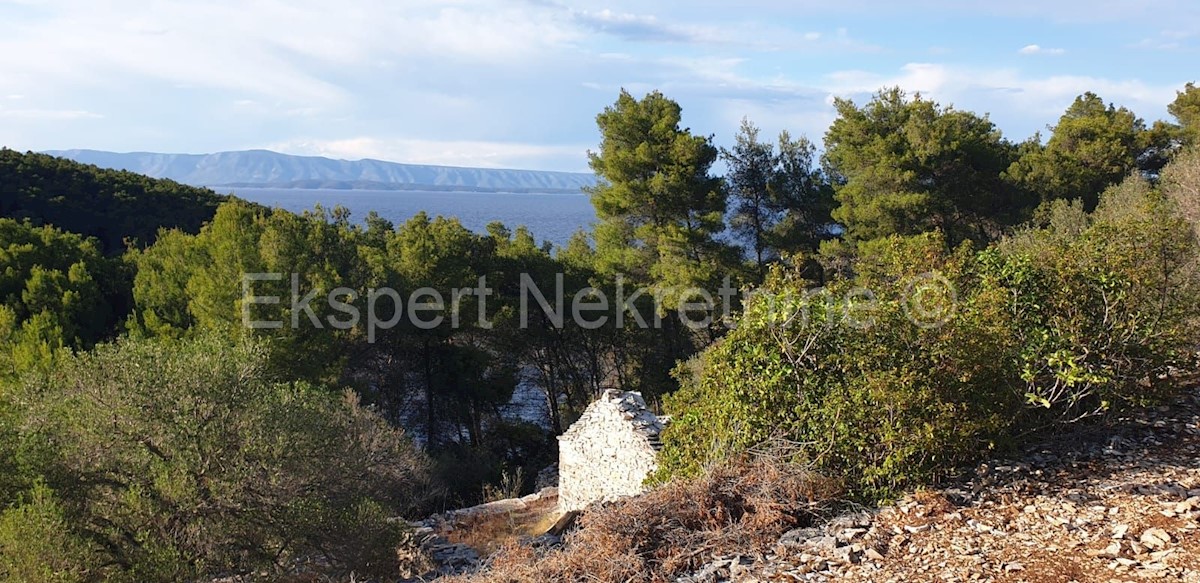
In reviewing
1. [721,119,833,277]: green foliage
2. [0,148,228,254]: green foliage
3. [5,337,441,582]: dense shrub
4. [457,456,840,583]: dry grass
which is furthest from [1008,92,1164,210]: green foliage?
Result: [0,148,228,254]: green foliage

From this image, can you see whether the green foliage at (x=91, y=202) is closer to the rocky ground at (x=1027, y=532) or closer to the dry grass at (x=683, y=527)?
the dry grass at (x=683, y=527)

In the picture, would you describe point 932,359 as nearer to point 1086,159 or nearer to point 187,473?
point 187,473

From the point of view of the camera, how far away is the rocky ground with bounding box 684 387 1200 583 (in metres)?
6.07

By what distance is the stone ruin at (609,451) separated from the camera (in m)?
13.1

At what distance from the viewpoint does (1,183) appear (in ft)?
123

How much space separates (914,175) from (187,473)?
2182cm

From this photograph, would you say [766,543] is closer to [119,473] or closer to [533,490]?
[119,473]

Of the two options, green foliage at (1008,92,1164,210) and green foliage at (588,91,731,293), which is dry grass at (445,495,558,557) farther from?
green foliage at (1008,92,1164,210)

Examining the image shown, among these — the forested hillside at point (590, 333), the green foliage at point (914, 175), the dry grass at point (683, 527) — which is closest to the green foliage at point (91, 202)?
the forested hillside at point (590, 333)

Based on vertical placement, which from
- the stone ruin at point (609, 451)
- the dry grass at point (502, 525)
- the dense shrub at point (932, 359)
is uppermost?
the dense shrub at point (932, 359)

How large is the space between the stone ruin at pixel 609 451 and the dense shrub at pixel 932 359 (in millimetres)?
3795

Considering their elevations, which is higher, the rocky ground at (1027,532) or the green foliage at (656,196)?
the green foliage at (656,196)

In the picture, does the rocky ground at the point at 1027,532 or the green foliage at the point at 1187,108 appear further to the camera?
the green foliage at the point at 1187,108

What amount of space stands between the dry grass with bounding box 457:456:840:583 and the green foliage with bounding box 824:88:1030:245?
17710mm
